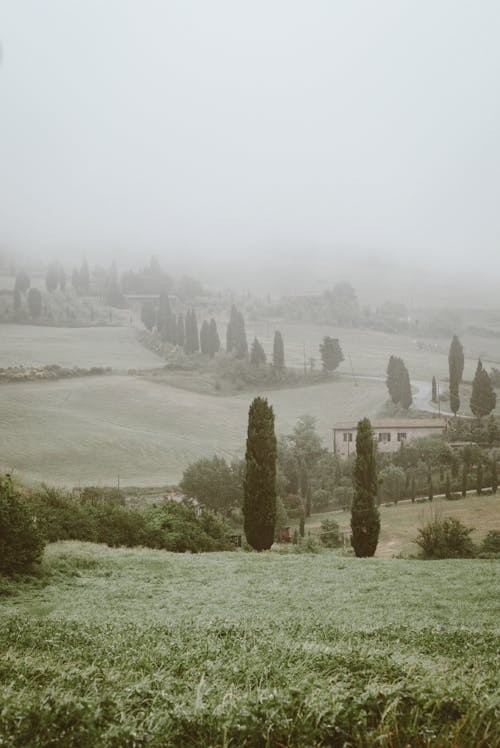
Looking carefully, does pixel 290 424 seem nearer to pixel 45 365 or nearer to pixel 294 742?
pixel 45 365

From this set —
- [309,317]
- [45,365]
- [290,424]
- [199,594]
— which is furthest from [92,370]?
[199,594]

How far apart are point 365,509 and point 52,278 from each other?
46062 millimetres

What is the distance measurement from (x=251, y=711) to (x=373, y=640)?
4235 millimetres

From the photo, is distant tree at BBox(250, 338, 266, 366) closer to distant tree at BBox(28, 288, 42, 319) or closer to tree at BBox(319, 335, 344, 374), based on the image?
tree at BBox(319, 335, 344, 374)

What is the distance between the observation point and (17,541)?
14625 mm

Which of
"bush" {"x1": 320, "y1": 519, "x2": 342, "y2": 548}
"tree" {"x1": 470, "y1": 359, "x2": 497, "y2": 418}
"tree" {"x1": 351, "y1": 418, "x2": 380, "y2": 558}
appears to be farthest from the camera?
"tree" {"x1": 470, "y1": 359, "x2": 497, "y2": 418}

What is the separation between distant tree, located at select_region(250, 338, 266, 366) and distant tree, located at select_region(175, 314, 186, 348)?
280 inches

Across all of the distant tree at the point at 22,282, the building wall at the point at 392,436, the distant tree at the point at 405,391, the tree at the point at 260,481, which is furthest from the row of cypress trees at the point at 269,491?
the distant tree at the point at 22,282

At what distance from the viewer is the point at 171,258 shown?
2559 inches

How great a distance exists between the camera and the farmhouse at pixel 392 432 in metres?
38.7

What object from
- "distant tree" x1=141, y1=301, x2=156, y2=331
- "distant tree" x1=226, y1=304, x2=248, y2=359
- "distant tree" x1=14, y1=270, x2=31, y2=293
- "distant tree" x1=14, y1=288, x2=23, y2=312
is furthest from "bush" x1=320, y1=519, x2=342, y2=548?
"distant tree" x1=14, y1=270, x2=31, y2=293

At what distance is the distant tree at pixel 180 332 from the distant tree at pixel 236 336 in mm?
4359

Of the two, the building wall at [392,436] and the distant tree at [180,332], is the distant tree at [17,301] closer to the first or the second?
the distant tree at [180,332]

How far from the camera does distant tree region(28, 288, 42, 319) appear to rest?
170ft
